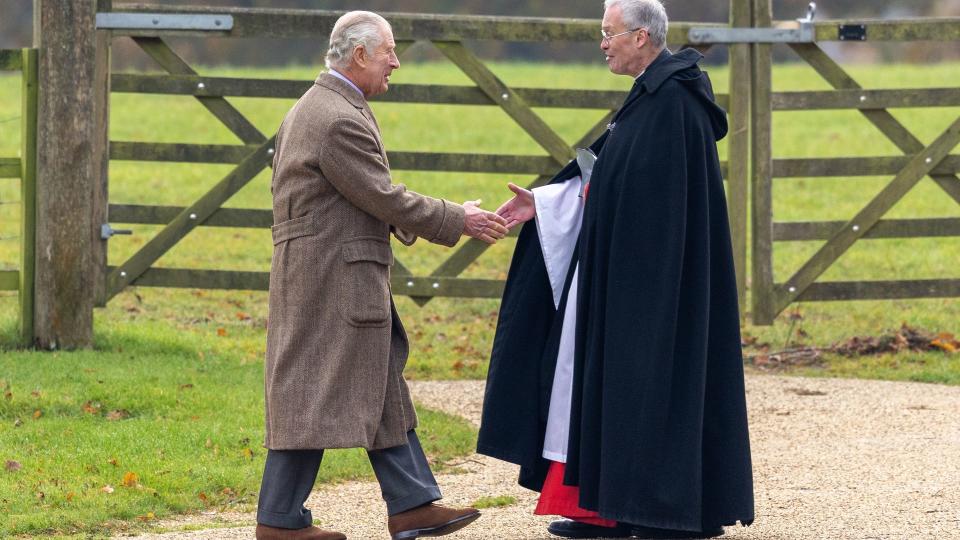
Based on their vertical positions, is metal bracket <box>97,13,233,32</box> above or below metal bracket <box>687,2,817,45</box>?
below

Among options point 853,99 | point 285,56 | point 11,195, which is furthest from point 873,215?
point 285,56

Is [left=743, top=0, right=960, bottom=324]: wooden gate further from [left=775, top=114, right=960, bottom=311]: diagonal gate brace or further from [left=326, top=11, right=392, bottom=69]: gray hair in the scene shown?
[left=326, top=11, right=392, bottom=69]: gray hair

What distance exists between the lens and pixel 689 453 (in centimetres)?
509

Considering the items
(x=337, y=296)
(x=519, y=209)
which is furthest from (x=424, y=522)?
(x=519, y=209)

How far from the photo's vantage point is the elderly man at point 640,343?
510 cm

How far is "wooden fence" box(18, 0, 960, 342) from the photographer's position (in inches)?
353

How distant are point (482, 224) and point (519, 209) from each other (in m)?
0.25

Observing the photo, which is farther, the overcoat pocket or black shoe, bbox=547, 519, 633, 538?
black shoe, bbox=547, 519, 633, 538

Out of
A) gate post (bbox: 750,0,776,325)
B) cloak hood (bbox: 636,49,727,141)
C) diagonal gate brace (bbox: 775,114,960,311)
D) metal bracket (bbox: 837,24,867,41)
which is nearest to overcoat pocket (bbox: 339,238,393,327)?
cloak hood (bbox: 636,49,727,141)

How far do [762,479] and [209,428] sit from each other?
99.7 inches

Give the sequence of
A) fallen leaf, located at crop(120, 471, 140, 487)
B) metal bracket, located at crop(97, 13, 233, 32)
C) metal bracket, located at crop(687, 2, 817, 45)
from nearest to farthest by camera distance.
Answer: fallen leaf, located at crop(120, 471, 140, 487) < metal bracket, located at crop(97, 13, 233, 32) < metal bracket, located at crop(687, 2, 817, 45)

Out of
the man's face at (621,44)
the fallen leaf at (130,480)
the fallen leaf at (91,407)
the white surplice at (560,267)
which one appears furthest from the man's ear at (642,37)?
the fallen leaf at (91,407)

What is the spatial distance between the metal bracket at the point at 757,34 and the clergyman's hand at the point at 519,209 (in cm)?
398

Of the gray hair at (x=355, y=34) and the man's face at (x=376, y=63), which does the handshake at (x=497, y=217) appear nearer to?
the man's face at (x=376, y=63)
